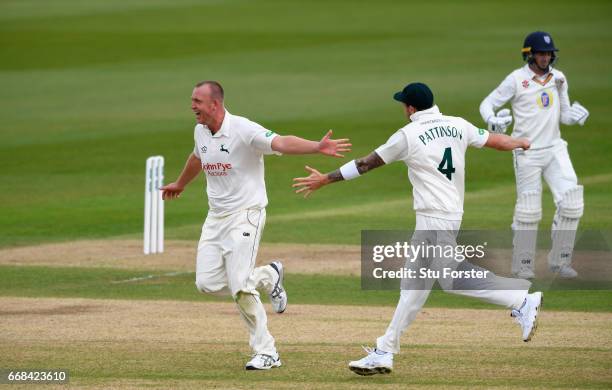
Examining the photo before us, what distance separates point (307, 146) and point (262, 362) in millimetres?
1793

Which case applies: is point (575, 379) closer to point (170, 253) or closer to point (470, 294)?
point (470, 294)

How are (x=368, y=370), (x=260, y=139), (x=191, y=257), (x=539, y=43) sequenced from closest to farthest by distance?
(x=368, y=370), (x=260, y=139), (x=539, y=43), (x=191, y=257)

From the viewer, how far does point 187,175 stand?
1168 cm

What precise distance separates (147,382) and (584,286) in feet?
22.8

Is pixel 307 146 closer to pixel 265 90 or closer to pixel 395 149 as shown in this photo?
pixel 395 149

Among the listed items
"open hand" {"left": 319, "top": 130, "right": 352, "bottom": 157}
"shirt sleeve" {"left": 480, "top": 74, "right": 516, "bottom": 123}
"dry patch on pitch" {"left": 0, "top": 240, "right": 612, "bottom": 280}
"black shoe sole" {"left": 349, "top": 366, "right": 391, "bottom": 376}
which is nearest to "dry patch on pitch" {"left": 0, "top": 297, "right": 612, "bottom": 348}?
"black shoe sole" {"left": 349, "top": 366, "right": 391, "bottom": 376}

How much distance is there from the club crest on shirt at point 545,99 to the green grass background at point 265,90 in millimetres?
4687

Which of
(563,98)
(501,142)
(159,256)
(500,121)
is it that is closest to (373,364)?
(501,142)

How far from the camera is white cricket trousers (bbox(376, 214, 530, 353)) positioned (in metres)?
10.2

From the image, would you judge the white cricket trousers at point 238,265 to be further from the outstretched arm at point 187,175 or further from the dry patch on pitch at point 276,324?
the dry patch on pitch at point 276,324

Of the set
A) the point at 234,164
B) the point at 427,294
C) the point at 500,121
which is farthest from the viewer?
the point at 500,121

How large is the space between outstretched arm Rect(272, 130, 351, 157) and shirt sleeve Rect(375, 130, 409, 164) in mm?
285

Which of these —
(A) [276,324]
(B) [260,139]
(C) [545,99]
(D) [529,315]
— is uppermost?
(C) [545,99]

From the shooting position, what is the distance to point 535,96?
602 inches
